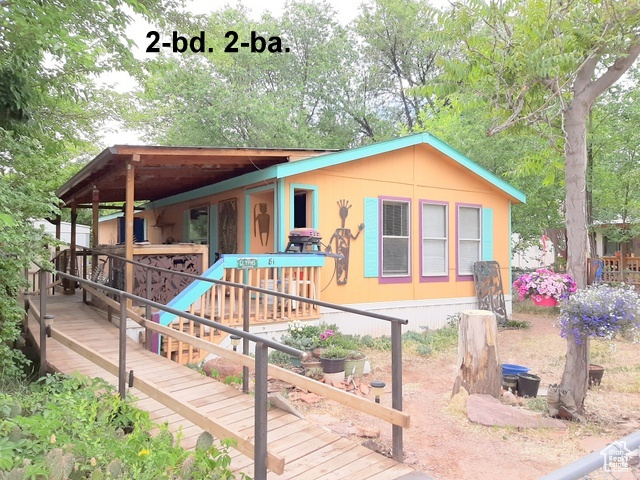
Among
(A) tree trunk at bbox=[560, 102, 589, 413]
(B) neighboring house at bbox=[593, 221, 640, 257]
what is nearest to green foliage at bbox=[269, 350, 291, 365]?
(A) tree trunk at bbox=[560, 102, 589, 413]

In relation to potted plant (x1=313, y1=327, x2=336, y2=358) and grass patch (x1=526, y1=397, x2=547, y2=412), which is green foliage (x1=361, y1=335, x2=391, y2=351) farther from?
grass patch (x1=526, y1=397, x2=547, y2=412)

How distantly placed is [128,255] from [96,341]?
57.2 inches

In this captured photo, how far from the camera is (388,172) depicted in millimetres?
9203

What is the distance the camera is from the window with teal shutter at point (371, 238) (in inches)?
349

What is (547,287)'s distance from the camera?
4.93m

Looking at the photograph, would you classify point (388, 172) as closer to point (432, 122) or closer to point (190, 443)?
point (190, 443)

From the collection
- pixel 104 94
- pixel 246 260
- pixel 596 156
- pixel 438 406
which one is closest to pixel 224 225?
pixel 246 260

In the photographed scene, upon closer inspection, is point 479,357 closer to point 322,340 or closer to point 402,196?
point 322,340

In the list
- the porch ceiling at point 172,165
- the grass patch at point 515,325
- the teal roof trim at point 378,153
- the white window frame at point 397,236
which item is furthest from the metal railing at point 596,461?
the grass patch at point 515,325

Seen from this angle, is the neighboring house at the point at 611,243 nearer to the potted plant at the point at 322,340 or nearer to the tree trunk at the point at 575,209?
the tree trunk at the point at 575,209

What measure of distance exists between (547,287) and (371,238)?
168 inches

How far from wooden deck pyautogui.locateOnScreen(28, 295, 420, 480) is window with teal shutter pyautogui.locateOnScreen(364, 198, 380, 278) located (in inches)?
181

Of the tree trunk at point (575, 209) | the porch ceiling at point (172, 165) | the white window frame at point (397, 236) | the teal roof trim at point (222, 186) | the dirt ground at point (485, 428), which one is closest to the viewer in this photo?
the dirt ground at point (485, 428)

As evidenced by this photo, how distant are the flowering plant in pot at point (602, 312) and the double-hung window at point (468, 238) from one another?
5916mm
